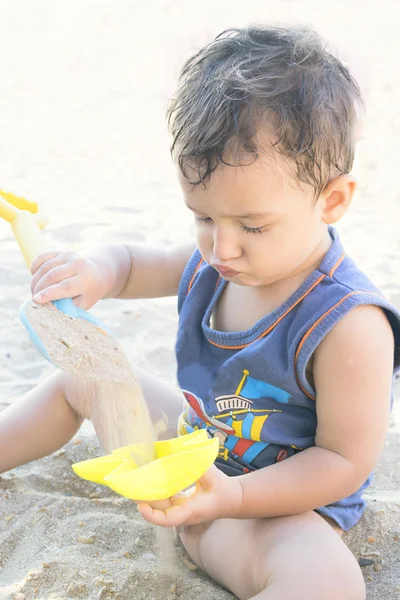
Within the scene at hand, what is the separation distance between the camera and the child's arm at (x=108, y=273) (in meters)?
1.47

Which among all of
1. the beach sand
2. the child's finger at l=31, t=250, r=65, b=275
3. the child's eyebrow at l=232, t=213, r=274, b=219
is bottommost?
the beach sand

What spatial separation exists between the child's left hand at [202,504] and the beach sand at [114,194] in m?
0.19

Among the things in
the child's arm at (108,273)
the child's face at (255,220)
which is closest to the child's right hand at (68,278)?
the child's arm at (108,273)

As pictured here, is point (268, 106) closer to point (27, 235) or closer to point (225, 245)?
point (225, 245)

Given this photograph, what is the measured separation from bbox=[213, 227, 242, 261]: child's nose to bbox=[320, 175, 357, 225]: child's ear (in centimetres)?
16

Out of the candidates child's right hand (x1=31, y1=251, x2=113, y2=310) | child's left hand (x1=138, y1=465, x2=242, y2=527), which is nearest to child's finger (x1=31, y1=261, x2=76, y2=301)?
child's right hand (x1=31, y1=251, x2=113, y2=310)

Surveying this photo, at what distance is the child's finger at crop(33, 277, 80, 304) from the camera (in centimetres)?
140

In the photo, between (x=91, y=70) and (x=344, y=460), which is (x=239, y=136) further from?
(x=91, y=70)

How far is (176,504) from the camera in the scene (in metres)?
1.19

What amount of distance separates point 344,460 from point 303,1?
539 cm

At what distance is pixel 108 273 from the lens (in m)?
1.59

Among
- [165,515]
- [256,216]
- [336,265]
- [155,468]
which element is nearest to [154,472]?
[155,468]

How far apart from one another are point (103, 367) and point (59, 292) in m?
0.18

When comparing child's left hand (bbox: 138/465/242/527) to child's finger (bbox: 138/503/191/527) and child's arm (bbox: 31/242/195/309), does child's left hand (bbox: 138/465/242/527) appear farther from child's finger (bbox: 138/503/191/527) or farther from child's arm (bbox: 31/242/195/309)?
child's arm (bbox: 31/242/195/309)
